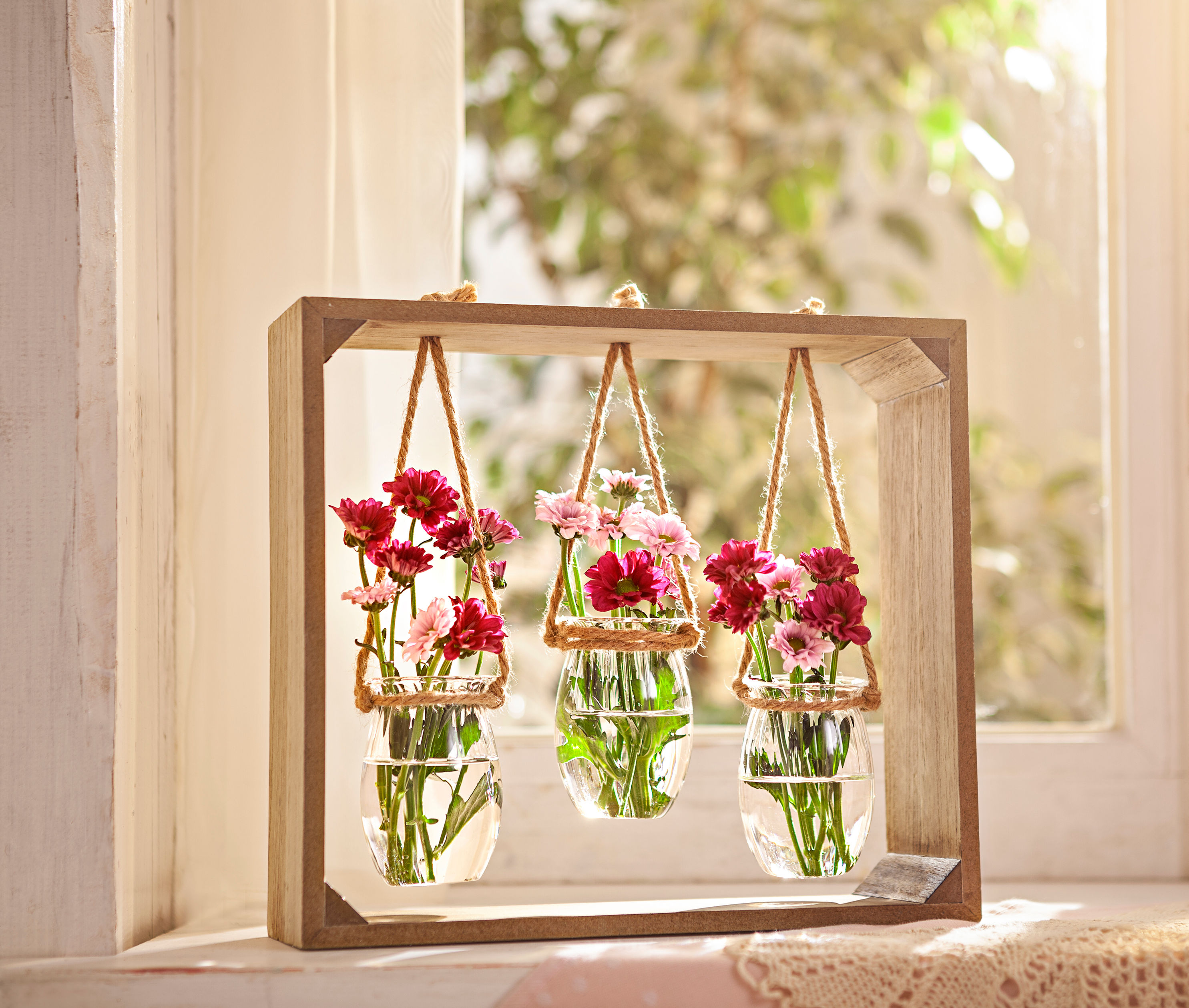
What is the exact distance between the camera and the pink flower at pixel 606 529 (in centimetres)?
85

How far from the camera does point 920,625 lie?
2.90 feet

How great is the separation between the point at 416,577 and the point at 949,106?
0.84 metres

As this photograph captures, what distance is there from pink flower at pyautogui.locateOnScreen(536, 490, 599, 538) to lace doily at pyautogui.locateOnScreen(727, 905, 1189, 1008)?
0.30m

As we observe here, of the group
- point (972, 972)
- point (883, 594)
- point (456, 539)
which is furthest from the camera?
point (883, 594)

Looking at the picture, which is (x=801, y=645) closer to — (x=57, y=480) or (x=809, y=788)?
(x=809, y=788)

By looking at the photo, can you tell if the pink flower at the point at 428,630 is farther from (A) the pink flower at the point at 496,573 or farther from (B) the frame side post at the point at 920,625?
(B) the frame side post at the point at 920,625

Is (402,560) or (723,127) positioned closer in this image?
(402,560)

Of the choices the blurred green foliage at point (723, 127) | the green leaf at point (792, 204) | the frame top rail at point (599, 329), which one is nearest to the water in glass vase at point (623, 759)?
the frame top rail at point (599, 329)

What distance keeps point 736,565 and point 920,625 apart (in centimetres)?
16

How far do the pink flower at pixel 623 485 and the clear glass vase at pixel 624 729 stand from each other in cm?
10

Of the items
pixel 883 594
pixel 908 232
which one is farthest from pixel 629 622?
pixel 908 232

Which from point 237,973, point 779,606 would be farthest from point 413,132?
point 237,973

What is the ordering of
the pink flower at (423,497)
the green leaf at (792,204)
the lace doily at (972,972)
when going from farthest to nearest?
1. the green leaf at (792,204)
2. the pink flower at (423,497)
3. the lace doily at (972,972)

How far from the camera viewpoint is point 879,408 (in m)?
0.96
